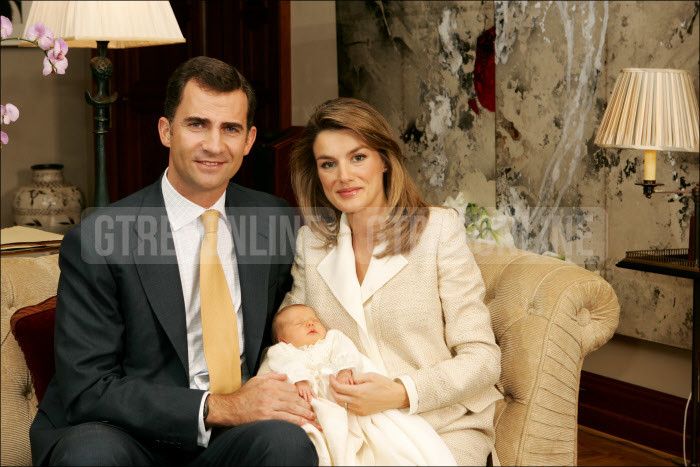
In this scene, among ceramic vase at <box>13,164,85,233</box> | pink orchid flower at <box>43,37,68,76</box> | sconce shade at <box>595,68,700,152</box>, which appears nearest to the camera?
pink orchid flower at <box>43,37,68,76</box>

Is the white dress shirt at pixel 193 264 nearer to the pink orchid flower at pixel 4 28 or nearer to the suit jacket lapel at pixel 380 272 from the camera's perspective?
the suit jacket lapel at pixel 380 272

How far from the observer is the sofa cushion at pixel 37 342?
1.93 meters

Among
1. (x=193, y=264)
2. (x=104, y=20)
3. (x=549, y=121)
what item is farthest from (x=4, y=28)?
(x=549, y=121)

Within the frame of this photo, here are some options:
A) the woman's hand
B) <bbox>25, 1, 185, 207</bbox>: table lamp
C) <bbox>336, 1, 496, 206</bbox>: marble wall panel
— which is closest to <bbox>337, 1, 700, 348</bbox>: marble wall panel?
<bbox>336, 1, 496, 206</bbox>: marble wall panel

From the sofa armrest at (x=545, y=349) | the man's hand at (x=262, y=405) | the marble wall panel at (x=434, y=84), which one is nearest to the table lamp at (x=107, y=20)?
the man's hand at (x=262, y=405)

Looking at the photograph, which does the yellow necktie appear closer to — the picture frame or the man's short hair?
the man's short hair

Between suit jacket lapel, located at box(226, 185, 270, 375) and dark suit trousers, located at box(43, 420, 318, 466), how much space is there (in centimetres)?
28

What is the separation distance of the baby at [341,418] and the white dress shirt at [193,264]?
0.17 meters

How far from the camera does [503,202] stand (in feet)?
12.2

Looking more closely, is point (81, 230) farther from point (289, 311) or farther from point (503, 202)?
point (503, 202)

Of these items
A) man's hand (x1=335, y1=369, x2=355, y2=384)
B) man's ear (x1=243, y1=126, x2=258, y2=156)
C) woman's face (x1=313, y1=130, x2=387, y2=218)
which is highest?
man's ear (x1=243, y1=126, x2=258, y2=156)

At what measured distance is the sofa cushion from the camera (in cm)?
193

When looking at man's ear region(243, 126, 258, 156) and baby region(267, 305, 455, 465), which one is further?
man's ear region(243, 126, 258, 156)

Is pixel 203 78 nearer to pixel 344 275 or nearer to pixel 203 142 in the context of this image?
pixel 203 142
